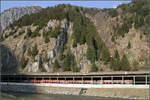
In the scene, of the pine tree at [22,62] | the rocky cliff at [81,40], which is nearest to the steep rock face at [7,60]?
the rocky cliff at [81,40]

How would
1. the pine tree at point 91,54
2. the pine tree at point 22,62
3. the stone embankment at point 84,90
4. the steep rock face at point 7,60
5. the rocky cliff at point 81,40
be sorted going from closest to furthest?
the stone embankment at point 84,90 < the rocky cliff at point 81,40 < the pine tree at point 91,54 < the pine tree at point 22,62 < the steep rock face at point 7,60

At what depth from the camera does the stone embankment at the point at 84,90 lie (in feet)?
129

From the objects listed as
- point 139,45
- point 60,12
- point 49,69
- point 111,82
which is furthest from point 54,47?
point 111,82

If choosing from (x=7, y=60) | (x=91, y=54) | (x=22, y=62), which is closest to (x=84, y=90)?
(x=91, y=54)

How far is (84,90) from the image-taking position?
45.6 meters

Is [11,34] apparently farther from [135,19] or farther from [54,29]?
[135,19]

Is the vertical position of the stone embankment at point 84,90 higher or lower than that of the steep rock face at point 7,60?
lower

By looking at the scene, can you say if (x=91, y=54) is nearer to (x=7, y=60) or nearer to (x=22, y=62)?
(x=22, y=62)

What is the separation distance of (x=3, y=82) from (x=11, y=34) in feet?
213

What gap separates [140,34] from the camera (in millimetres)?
99312

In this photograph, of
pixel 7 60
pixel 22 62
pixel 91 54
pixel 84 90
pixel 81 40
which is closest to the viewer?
pixel 84 90

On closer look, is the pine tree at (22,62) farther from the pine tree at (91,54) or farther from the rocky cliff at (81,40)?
the pine tree at (91,54)

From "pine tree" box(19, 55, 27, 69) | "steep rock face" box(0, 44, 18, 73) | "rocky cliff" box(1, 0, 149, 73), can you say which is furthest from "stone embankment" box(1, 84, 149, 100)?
"steep rock face" box(0, 44, 18, 73)

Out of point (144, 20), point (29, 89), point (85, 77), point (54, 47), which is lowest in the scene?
point (29, 89)
